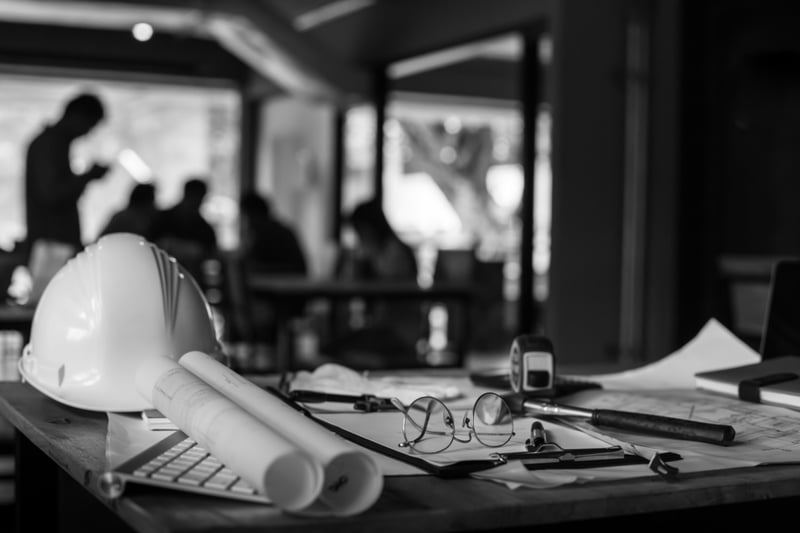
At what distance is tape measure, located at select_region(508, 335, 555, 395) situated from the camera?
1589 millimetres

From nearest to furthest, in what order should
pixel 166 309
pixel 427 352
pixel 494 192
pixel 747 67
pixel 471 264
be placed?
pixel 166 309
pixel 747 67
pixel 427 352
pixel 471 264
pixel 494 192

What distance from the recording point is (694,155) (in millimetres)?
5695

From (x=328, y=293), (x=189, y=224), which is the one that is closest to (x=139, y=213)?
(x=189, y=224)

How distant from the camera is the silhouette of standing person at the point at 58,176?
219 inches

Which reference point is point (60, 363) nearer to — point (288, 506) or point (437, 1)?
point (288, 506)

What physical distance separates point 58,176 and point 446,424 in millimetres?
4859

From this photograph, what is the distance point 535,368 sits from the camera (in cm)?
159

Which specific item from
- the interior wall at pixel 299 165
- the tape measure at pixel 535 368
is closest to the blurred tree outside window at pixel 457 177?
the interior wall at pixel 299 165

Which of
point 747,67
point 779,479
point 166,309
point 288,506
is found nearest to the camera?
point 288,506

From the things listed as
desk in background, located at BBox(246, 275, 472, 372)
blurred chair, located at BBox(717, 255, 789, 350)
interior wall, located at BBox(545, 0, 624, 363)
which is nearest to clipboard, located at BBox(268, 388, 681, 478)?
blurred chair, located at BBox(717, 255, 789, 350)

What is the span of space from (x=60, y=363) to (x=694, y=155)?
4.78 metres

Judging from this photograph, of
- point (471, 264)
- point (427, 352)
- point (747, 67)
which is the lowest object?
point (427, 352)

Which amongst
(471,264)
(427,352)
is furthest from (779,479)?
(471,264)

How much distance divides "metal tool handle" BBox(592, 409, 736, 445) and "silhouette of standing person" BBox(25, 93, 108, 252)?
4.61 meters
